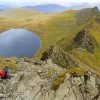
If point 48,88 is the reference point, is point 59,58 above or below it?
below

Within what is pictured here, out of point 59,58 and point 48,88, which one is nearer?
point 48,88

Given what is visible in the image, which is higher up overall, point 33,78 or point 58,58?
point 33,78

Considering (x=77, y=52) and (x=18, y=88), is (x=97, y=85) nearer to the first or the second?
(x=18, y=88)

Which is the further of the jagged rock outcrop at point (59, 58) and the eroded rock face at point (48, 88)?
the jagged rock outcrop at point (59, 58)

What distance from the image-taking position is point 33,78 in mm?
48969

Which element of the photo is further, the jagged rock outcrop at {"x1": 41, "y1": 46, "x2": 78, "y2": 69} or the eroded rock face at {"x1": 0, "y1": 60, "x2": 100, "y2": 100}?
the jagged rock outcrop at {"x1": 41, "y1": 46, "x2": 78, "y2": 69}

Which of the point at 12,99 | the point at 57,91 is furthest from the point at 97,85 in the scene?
the point at 12,99

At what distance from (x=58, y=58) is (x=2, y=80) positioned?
73835mm

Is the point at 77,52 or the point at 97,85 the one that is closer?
the point at 97,85

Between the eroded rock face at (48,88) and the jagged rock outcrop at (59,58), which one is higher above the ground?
the eroded rock face at (48,88)

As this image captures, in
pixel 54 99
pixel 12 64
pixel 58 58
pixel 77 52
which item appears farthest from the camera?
pixel 77 52

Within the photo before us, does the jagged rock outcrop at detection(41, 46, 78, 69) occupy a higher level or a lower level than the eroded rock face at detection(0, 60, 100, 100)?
lower

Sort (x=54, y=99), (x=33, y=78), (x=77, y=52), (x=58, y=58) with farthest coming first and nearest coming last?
(x=77, y=52)
(x=58, y=58)
(x=33, y=78)
(x=54, y=99)

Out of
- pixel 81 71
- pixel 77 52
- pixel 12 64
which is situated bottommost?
pixel 77 52
